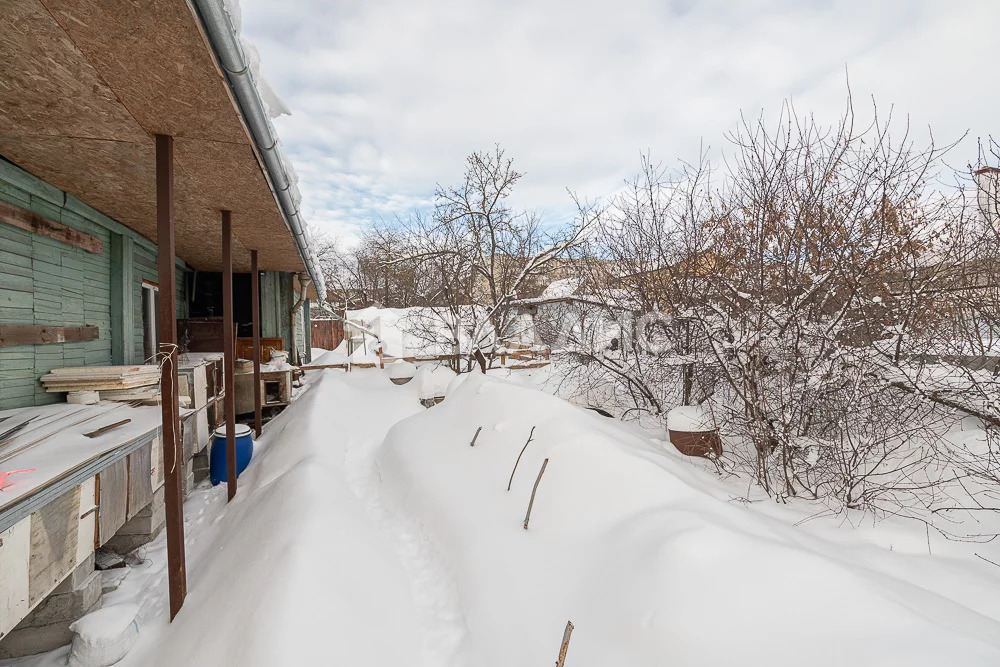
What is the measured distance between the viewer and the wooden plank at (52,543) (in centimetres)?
211

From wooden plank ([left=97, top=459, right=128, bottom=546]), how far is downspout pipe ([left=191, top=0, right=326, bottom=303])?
2.19 m

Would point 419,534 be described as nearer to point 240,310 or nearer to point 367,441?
point 367,441

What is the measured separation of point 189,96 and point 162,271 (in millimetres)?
1101

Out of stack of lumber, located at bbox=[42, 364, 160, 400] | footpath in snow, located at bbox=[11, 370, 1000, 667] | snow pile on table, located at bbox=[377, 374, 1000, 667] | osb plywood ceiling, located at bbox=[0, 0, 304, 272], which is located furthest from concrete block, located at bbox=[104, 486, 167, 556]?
osb plywood ceiling, located at bbox=[0, 0, 304, 272]

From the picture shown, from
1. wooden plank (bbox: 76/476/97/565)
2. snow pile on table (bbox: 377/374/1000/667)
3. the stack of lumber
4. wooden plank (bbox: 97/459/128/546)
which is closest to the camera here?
snow pile on table (bbox: 377/374/1000/667)

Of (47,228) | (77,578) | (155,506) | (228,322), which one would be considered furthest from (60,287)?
(77,578)

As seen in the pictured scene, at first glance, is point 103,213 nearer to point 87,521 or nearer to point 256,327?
point 256,327

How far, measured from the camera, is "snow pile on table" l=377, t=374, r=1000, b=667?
1.81m

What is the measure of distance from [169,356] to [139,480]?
1.38 meters

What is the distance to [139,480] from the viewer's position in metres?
3.36

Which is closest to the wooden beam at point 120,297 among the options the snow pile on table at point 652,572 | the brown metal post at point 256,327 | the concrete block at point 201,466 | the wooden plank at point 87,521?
the brown metal post at point 256,327

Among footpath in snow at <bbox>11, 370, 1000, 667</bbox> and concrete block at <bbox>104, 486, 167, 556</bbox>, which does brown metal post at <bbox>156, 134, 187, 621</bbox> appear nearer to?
footpath in snow at <bbox>11, 370, 1000, 667</bbox>

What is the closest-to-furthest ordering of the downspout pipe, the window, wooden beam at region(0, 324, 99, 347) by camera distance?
the downspout pipe < wooden beam at region(0, 324, 99, 347) < the window

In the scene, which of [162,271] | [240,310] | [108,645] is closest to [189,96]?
[162,271]
